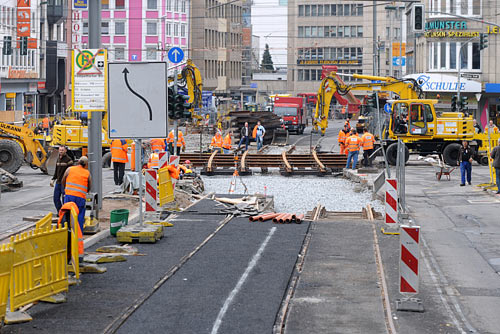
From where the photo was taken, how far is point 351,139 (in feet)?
115

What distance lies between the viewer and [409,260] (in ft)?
39.5

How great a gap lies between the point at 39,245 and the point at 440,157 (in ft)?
105

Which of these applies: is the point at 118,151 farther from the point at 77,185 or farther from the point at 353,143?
the point at 77,185

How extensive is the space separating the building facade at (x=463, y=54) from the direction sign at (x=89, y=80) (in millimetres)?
47966

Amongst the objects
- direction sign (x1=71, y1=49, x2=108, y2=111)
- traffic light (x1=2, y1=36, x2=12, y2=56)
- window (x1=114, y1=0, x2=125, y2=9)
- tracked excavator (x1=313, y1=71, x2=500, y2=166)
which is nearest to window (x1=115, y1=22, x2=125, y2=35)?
window (x1=114, y1=0, x2=125, y2=9)

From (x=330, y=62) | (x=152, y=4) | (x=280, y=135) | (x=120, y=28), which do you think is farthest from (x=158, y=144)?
(x=330, y=62)

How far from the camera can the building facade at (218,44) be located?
325 ft

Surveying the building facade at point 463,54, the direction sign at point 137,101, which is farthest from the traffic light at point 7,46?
the direction sign at point 137,101

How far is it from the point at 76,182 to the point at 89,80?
13.0 ft

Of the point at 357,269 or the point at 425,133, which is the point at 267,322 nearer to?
the point at 357,269

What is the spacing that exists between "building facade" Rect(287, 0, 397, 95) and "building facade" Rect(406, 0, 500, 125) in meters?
57.4

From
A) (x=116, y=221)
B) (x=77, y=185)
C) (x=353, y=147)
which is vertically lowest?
(x=116, y=221)

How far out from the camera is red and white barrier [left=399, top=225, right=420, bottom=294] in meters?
12.0

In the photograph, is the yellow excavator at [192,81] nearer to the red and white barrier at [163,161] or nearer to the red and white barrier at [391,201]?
the red and white barrier at [163,161]
